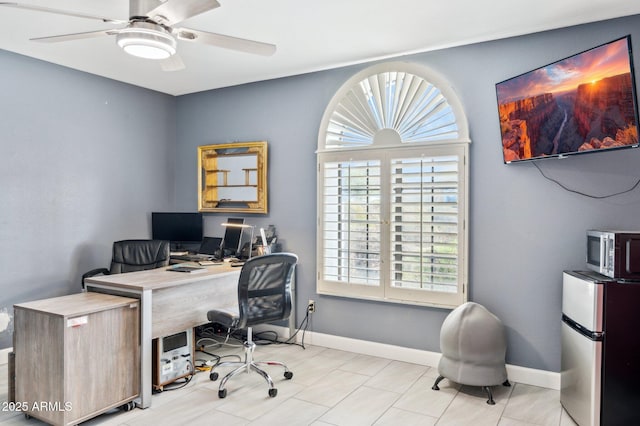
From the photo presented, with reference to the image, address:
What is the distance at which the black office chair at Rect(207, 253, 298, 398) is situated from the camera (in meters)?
3.08

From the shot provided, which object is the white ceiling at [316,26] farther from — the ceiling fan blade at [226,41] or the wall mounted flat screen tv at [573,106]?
the wall mounted flat screen tv at [573,106]

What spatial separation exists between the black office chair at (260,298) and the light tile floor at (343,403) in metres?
0.15

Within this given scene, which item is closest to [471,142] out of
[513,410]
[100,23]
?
[513,410]

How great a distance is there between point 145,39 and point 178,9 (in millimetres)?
345

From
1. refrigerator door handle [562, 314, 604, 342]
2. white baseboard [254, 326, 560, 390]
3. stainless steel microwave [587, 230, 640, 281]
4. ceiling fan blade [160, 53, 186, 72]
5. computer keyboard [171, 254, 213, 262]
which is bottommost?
white baseboard [254, 326, 560, 390]

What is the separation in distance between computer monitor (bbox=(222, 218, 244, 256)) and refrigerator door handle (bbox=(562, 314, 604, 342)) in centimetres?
289

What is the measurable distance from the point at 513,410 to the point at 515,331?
67cm

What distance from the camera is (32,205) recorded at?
3.93m

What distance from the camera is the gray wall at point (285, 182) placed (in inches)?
128

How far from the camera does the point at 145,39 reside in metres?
2.55

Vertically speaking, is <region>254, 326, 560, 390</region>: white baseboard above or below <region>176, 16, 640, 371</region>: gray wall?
below

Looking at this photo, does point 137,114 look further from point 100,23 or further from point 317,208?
point 317,208

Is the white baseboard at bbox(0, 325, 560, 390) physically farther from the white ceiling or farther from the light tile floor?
the white ceiling

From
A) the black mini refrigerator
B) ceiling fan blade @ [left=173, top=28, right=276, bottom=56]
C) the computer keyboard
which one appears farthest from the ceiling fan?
the black mini refrigerator
